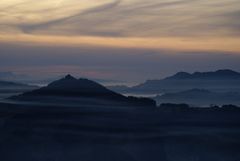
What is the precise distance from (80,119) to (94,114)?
6.04 metres

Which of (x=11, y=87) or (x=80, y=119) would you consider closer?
(x=11, y=87)

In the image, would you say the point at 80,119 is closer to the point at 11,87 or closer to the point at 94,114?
the point at 94,114

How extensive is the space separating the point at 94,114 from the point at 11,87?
107 feet

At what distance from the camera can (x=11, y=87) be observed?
605 ft

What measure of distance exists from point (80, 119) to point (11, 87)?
29.5 metres

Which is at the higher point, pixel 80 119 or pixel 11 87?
pixel 11 87

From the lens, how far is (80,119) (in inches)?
7766

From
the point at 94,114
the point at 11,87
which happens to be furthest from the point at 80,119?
the point at 11,87

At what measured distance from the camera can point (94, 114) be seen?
195500mm
